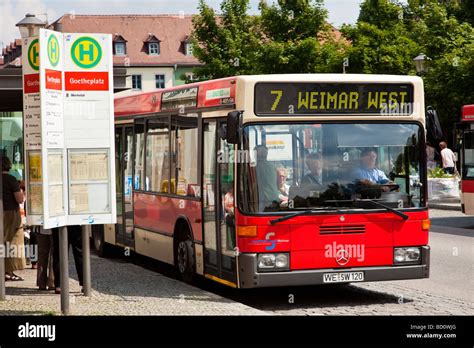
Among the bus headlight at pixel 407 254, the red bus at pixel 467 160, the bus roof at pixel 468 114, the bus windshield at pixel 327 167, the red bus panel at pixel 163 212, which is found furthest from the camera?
the bus roof at pixel 468 114

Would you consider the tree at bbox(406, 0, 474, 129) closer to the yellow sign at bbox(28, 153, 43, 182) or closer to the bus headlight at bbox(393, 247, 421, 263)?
the bus headlight at bbox(393, 247, 421, 263)

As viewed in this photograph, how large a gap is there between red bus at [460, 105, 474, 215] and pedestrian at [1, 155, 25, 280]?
11382mm

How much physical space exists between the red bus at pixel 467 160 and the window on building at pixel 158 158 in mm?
9512

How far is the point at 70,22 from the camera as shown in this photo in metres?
106

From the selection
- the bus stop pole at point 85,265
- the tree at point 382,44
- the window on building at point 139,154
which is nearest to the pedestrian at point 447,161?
the tree at point 382,44

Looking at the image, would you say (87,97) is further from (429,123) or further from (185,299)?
(429,123)

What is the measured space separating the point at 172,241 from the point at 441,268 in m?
4.27

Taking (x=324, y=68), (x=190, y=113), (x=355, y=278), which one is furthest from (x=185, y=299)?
(x=324, y=68)

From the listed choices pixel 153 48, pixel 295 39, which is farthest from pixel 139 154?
pixel 153 48

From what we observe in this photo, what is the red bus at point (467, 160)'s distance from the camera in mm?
23409

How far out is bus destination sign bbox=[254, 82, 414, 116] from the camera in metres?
12.2

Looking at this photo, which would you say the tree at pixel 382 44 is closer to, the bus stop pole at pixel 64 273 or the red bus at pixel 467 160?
the red bus at pixel 467 160

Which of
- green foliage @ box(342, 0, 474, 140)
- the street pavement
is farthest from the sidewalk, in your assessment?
green foliage @ box(342, 0, 474, 140)

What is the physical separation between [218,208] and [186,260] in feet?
4.85
